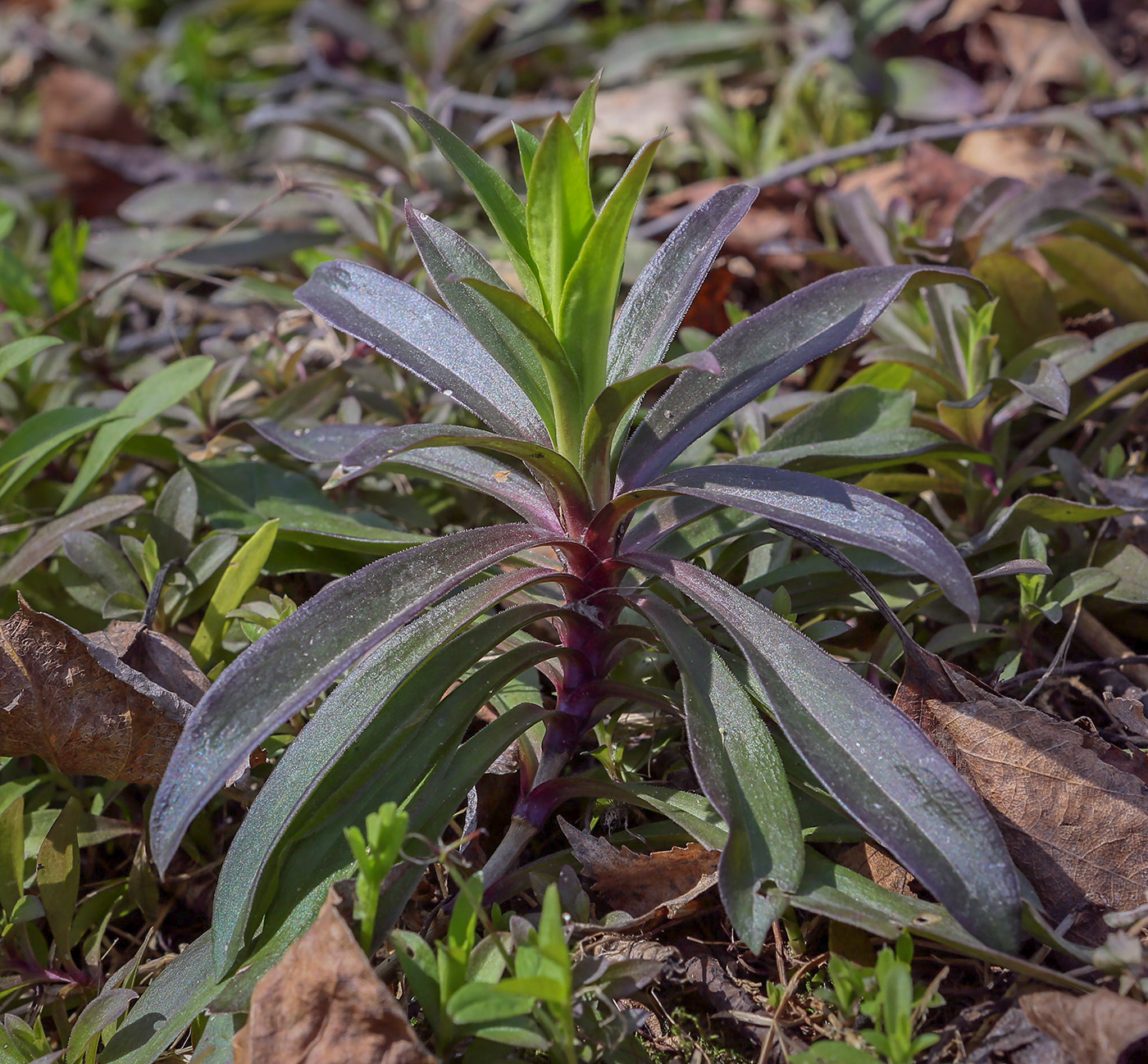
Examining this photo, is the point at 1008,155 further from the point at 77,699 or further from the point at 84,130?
the point at 84,130

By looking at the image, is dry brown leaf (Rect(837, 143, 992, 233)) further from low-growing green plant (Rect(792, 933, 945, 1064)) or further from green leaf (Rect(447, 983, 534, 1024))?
green leaf (Rect(447, 983, 534, 1024))

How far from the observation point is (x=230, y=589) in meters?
1.87

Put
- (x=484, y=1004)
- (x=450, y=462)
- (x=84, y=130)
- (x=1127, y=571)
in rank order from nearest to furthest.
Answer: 1. (x=484, y=1004)
2. (x=450, y=462)
3. (x=1127, y=571)
4. (x=84, y=130)

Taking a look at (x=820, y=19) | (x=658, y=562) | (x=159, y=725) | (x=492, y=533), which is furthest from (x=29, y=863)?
(x=820, y=19)

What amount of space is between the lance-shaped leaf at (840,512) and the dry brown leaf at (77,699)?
2.89 feet

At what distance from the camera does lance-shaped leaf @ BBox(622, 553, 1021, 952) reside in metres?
1.23

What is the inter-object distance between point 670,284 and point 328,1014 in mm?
1178

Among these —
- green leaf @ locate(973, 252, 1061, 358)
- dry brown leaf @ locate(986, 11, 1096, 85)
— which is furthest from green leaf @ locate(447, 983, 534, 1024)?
dry brown leaf @ locate(986, 11, 1096, 85)

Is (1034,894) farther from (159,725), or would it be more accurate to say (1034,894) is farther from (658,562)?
(159,725)

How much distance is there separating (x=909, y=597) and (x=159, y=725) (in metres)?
1.36

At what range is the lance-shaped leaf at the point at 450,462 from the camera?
1.70m

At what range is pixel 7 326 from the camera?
2807mm

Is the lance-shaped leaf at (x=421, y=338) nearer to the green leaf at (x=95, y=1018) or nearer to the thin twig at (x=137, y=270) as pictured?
the thin twig at (x=137, y=270)

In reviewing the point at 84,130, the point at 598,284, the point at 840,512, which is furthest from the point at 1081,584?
the point at 84,130
